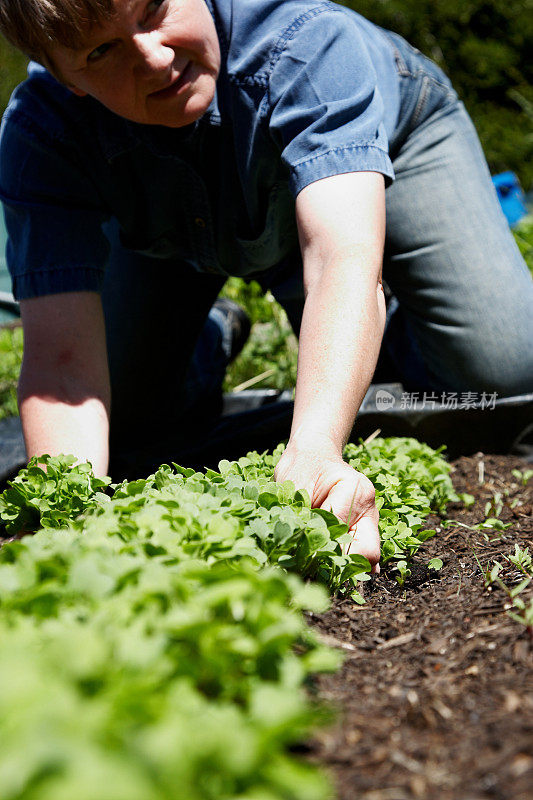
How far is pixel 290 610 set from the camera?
140cm

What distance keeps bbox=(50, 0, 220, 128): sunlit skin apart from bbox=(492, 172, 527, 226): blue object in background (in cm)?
286

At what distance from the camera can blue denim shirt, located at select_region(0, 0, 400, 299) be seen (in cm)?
210

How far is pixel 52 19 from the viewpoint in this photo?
72.7 inches

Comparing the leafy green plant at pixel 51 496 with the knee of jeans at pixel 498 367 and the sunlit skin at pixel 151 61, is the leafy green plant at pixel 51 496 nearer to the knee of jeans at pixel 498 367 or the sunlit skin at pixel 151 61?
the sunlit skin at pixel 151 61

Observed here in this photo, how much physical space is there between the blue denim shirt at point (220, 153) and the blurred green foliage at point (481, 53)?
3.69m

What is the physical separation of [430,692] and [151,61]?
1.58 meters

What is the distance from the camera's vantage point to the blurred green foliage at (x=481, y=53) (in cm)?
608

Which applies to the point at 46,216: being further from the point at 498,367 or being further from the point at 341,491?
the point at 498,367

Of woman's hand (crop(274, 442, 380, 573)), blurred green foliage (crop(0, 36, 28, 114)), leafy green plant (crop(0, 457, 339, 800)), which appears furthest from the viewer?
blurred green foliage (crop(0, 36, 28, 114))

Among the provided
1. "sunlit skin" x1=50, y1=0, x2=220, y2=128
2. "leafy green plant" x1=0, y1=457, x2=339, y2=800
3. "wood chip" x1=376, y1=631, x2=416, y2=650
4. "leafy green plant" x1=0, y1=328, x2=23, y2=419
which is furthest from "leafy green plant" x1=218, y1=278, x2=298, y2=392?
"leafy green plant" x1=0, y1=457, x2=339, y2=800

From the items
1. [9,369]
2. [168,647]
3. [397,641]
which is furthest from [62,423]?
[9,369]

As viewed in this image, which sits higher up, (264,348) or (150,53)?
(150,53)

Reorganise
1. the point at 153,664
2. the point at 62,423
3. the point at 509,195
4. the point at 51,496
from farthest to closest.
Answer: the point at 509,195
the point at 62,423
the point at 51,496
the point at 153,664

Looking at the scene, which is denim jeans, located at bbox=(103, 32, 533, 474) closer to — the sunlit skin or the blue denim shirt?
the blue denim shirt
